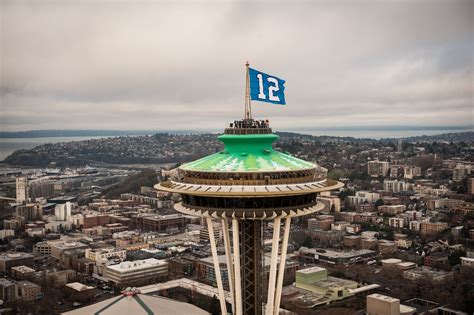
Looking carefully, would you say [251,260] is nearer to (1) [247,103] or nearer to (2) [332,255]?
(1) [247,103]

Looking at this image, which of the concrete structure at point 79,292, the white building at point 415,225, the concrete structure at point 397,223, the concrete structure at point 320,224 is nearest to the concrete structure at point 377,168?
the concrete structure at point 397,223

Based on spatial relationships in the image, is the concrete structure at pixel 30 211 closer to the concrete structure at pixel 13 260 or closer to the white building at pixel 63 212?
the white building at pixel 63 212

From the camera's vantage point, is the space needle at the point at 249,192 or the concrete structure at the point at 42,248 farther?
the concrete structure at the point at 42,248

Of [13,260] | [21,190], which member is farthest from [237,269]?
[21,190]

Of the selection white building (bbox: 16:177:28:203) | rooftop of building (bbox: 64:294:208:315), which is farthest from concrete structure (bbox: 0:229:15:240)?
rooftop of building (bbox: 64:294:208:315)

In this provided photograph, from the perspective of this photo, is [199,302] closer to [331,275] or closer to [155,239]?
[331,275]

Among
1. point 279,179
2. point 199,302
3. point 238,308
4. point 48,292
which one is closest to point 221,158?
point 279,179
